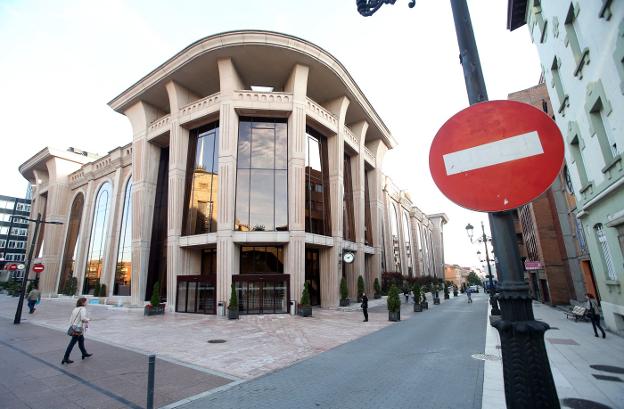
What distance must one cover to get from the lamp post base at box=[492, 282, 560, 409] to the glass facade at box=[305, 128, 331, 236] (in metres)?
24.6

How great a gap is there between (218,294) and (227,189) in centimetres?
780

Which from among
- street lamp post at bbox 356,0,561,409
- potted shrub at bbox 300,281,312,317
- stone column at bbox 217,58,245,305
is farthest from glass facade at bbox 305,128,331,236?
street lamp post at bbox 356,0,561,409

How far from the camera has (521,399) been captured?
1.84 m

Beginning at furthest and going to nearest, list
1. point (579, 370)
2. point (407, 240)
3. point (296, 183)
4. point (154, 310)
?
point (407, 240) → point (296, 183) → point (154, 310) → point (579, 370)

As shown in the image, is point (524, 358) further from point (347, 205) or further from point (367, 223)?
point (367, 223)

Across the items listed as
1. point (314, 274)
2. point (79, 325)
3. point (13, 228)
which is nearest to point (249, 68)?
point (314, 274)

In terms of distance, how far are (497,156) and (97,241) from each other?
46220 mm

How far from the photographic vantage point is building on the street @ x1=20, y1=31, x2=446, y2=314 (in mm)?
24141

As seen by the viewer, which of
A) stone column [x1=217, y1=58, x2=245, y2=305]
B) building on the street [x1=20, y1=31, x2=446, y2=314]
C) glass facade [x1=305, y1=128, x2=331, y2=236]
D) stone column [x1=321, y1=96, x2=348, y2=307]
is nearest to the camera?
stone column [x1=217, y1=58, x2=245, y2=305]

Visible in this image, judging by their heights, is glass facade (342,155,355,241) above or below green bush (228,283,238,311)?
above

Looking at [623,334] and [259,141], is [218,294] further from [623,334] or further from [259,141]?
[623,334]

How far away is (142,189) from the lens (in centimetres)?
3012

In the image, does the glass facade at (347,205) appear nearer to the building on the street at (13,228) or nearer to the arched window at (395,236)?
the arched window at (395,236)

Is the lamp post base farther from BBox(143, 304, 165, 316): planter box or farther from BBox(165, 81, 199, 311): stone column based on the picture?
BBox(165, 81, 199, 311): stone column
